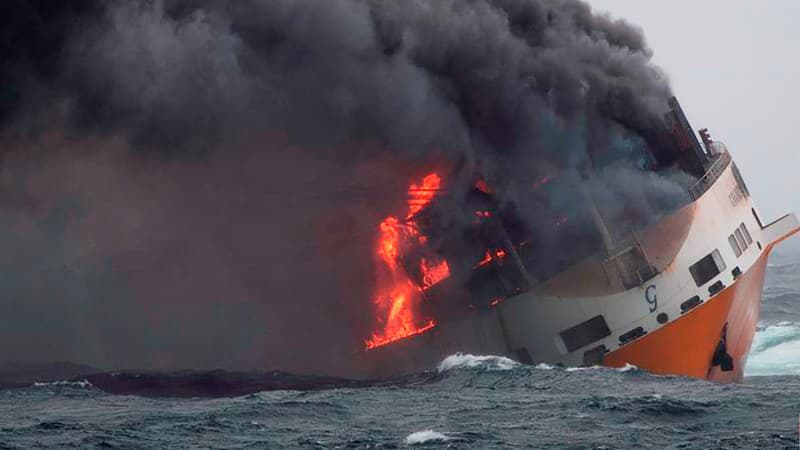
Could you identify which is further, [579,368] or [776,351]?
[776,351]

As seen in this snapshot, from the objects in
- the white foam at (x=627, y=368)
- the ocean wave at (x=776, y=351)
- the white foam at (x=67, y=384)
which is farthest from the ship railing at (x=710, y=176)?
the white foam at (x=67, y=384)

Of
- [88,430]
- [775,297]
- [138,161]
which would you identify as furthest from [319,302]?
[775,297]

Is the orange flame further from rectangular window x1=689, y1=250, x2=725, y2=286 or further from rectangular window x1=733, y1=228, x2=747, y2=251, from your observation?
rectangular window x1=733, y1=228, x2=747, y2=251

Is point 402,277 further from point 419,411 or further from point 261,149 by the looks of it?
point 419,411

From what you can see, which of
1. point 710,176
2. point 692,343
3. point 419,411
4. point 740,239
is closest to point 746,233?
point 740,239

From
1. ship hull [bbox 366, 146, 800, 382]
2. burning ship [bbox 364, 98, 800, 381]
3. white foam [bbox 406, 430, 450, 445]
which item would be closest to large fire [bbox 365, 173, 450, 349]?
burning ship [bbox 364, 98, 800, 381]

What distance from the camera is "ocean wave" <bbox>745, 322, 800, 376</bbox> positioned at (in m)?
62.0

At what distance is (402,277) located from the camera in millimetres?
53562

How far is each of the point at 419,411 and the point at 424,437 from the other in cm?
553

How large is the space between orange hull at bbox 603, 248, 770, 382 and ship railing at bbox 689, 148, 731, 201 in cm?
424

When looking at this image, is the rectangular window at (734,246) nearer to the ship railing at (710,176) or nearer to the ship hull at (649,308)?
the ship hull at (649,308)

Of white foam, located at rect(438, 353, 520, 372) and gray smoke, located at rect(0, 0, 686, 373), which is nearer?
gray smoke, located at rect(0, 0, 686, 373)

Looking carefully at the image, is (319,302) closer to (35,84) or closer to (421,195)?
(421,195)

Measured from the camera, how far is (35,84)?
47312 millimetres
